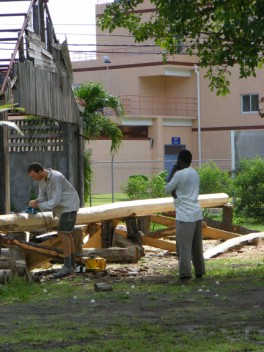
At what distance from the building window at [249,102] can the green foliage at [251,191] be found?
21961 millimetres

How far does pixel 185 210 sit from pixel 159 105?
39.0 m

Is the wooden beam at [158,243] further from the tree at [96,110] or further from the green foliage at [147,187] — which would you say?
the green foliage at [147,187]

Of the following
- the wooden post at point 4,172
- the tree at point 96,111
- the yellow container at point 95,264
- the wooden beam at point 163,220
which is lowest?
the yellow container at point 95,264

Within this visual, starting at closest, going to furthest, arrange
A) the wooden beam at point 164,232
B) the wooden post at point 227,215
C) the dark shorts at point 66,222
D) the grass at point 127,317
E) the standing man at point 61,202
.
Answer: the grass at point 127,317 < the standing man at point 61,202 < the dark shorts at point 66,222 < the wooden beam at point 164,232 < the wooden post at point 227,215

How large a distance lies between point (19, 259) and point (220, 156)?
1494 inches

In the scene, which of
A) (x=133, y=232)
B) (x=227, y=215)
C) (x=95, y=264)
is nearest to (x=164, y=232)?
(x=133, y=232)

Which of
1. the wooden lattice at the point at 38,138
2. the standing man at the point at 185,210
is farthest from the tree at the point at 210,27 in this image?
the wooden lattice at the point at 38,138

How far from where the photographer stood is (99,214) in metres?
17.3

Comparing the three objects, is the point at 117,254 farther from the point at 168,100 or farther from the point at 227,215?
the point at 168,100

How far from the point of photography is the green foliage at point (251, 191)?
28734mm

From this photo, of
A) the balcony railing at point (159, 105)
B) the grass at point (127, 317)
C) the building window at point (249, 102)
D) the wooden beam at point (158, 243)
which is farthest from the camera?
the balcony railing at point (159, 105)

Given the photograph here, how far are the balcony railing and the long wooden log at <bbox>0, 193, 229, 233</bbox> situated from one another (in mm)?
30119

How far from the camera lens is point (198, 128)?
172ft

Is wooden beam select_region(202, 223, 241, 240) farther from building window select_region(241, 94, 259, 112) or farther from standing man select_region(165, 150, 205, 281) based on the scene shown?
building window select_region(241, 94, 259, 112)
